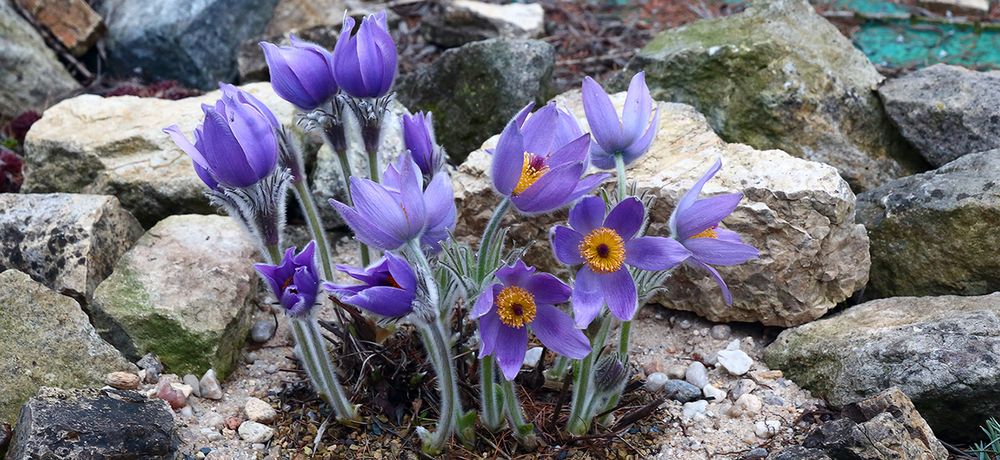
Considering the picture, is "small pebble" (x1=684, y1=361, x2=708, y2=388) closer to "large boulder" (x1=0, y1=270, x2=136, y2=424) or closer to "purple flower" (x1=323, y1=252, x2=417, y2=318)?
"purple flower" (x1=323, y1=252, x2=417, y2=318)

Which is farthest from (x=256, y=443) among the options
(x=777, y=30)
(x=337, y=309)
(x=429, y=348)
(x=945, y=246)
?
(x=777, y=30)

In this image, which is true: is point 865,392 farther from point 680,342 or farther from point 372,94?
point 372,94

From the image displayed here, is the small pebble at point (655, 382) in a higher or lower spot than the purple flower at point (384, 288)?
lower

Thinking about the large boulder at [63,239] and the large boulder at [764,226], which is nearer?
the large boulder at [764,226]

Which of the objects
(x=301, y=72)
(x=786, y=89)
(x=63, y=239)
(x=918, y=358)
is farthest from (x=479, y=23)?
(x=918, y=358)

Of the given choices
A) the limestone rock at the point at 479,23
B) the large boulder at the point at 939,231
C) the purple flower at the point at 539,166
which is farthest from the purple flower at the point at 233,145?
the limestone rock at the point at 479,23

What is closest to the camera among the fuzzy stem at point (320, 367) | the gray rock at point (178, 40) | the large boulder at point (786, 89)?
the fuzzy stem at point (320, 367)

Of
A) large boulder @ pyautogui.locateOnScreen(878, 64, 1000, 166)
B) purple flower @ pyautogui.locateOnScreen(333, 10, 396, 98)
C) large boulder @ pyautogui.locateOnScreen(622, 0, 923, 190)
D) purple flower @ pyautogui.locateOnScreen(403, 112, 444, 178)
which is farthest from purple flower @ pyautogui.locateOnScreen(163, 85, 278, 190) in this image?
large boulder @ pyautogui.locateOnScreen(878, 64, 1000, 166)

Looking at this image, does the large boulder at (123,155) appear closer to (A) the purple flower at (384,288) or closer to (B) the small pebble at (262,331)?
(B) the small pebble at (262,331)
